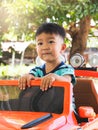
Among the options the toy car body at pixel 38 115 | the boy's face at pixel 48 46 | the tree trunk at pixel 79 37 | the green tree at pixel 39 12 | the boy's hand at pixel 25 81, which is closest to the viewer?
the toy car body at pixel 38 115

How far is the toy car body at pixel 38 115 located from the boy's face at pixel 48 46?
0.36 meters

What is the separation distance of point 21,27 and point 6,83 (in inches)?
287

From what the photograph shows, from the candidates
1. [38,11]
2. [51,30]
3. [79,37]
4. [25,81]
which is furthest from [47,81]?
[79,37]

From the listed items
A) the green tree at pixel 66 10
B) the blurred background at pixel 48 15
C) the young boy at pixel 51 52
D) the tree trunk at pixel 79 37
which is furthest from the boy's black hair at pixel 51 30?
the tree trunk at pixel 79 37

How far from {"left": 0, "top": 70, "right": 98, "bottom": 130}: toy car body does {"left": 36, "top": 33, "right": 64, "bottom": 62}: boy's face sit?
36cm

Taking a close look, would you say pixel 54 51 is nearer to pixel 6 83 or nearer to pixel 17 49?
pixel 6 83

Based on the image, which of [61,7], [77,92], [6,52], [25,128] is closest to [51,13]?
[61,7]

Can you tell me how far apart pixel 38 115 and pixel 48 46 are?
0.73 meters

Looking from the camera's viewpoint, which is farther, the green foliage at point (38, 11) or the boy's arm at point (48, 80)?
the green foliage at point (38, 11)

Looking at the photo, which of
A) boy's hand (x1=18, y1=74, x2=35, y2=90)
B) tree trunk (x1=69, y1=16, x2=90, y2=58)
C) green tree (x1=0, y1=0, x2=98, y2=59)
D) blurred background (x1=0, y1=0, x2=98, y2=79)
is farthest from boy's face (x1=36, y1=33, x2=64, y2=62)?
tree trunk (x1=69, y1=16, x2=90, y2=58)

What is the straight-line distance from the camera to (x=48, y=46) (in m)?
3.73

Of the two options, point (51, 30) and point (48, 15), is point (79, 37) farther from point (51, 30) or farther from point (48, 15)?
point (51, 30)

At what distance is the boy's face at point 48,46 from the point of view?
3.73 meters

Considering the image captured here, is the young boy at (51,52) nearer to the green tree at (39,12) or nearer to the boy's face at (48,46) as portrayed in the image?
the boy's face at (48,46)
